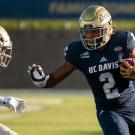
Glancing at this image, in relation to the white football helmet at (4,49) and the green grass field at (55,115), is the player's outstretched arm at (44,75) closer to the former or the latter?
the white football helmet at (4,49)

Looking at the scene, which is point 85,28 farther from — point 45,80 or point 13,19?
point 13,19

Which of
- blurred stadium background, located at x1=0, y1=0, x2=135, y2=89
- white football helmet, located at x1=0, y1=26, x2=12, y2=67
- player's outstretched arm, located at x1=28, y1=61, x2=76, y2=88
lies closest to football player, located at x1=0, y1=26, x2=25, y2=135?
white football helmet, located at x1=0, y1=26, x2=12, y2=67

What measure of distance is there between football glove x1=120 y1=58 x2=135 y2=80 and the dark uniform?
12cm

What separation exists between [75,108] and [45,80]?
19.4ft

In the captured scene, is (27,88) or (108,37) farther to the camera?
(27,88)

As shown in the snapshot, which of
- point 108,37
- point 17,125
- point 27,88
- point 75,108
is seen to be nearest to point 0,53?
point 108,37

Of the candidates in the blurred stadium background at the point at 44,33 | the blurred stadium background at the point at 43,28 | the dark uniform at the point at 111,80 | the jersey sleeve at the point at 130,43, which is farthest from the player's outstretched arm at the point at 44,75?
the blurred stadium background at the point at 43,28

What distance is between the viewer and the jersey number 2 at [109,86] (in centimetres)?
595

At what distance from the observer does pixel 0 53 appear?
6074mm

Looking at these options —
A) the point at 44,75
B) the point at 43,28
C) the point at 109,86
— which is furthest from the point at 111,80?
the point at 43,28

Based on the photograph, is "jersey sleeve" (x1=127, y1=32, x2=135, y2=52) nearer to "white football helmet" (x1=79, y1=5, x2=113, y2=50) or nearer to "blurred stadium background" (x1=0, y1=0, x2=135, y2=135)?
"white football helmet" (x1=79, y1=5, x2=113, y2=50)

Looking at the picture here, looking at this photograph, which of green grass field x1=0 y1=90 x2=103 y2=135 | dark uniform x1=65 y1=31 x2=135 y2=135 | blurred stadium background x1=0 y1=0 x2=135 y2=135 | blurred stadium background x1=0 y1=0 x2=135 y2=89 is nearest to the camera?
dark uniform x1=65 y1=31 x2=135 y2=135

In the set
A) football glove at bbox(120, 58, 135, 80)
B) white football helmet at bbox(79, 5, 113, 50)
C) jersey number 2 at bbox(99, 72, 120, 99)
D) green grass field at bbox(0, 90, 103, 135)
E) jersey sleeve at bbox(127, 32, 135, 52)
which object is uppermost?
white football helmet at bbox(79, 5, 113, 50)

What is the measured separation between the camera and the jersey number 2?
5.95m
